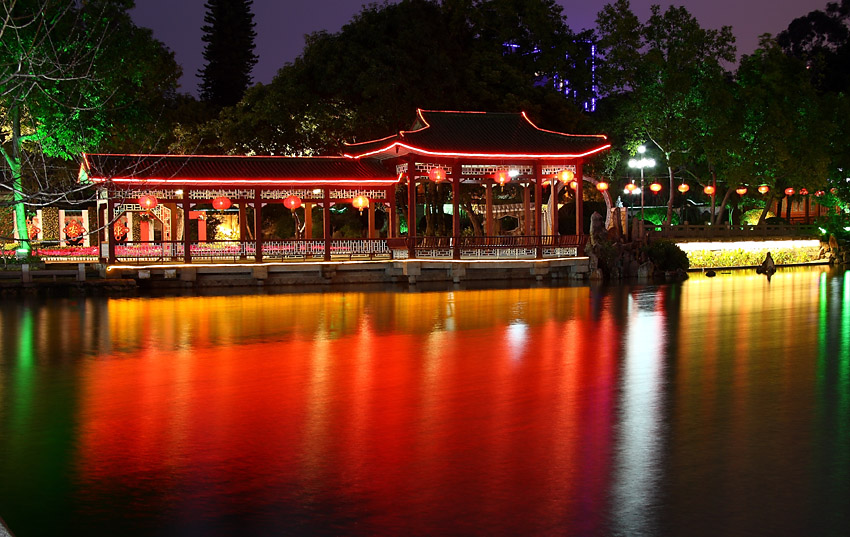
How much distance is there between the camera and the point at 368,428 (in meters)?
8.37

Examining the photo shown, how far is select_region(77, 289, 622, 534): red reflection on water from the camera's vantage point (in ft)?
20.7

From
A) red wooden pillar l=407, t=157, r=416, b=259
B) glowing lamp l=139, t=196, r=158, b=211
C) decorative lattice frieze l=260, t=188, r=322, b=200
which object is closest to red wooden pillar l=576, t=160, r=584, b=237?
red wooden pillar l=407, t=157, r=416, b=259

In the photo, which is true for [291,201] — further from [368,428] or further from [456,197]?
[368,428]

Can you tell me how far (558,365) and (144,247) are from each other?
18740mm

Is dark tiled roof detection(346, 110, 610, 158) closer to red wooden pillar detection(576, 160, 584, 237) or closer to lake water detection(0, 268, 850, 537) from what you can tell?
red wooden pillar detection(576, 160, 584, 237)

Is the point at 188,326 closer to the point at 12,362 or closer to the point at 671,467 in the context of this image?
the point at 12,362

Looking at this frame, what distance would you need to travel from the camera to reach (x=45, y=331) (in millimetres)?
15984

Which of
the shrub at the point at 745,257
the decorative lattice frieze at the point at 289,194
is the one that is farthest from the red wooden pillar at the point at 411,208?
the shrub at the point at 745,257

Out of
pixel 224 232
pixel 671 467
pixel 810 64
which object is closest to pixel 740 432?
pixel 671 467

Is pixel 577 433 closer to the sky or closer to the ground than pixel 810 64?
closer to the ground

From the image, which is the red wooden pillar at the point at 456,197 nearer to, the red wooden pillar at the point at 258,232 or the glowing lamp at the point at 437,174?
the glowing lamp at the point at 437,174

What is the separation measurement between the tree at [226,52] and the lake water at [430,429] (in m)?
36.5

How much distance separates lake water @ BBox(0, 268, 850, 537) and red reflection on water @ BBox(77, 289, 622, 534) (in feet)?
0.10

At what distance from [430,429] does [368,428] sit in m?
0.57
